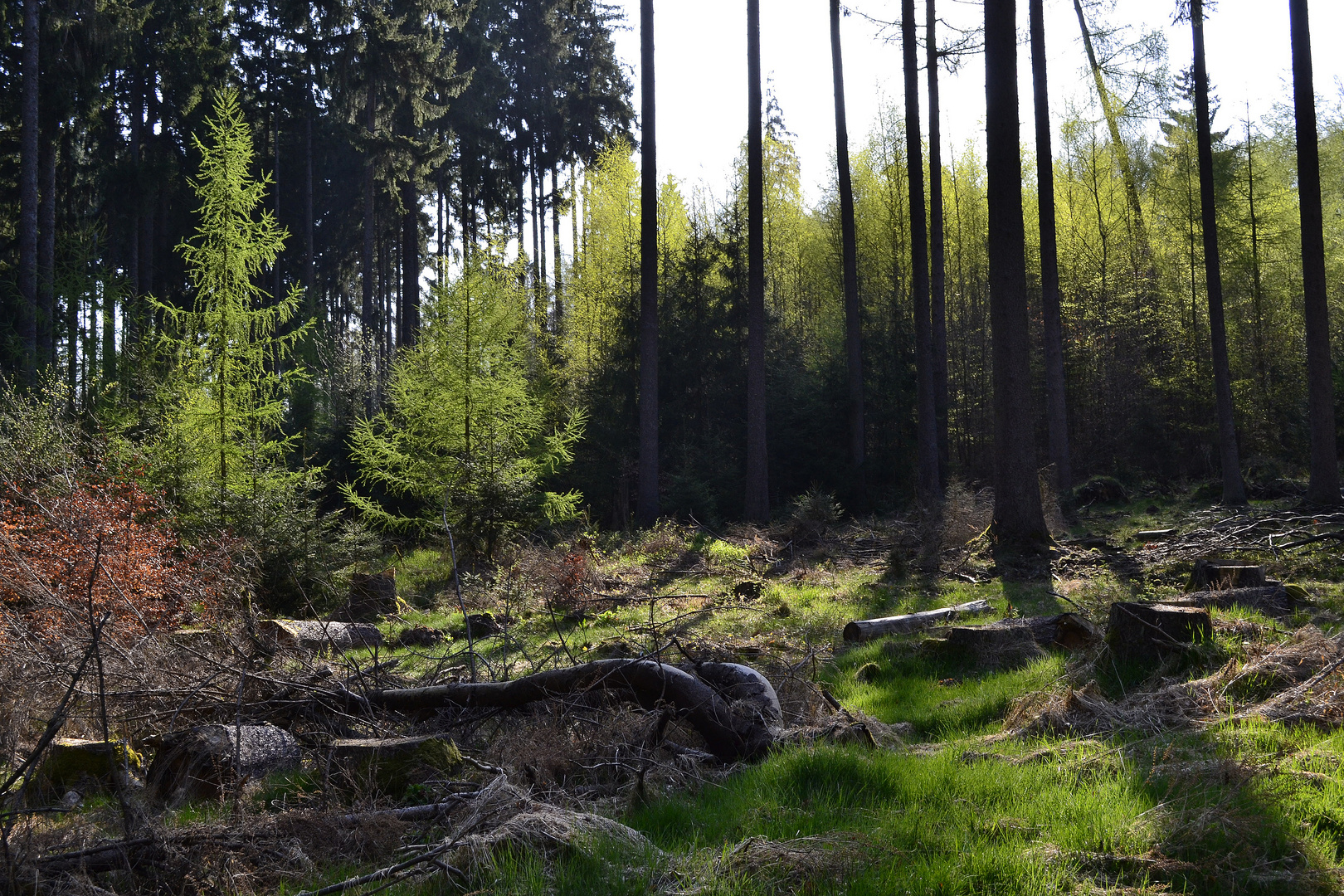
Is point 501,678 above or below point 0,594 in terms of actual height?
below

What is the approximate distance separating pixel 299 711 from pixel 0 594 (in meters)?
4.28

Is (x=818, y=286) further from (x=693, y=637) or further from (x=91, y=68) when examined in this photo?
(x=693, y=637)

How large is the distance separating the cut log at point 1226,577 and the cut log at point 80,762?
305 inches

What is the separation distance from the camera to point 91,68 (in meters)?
23.4

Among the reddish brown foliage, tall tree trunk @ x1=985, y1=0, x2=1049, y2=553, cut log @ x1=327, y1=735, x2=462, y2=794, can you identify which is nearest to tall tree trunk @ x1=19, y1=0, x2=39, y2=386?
the reddish brown foliage

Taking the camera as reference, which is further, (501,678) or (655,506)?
(655,506)

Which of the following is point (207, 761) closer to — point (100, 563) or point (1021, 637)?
point (100, 563)

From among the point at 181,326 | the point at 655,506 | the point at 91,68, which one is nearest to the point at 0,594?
the point at 181,326

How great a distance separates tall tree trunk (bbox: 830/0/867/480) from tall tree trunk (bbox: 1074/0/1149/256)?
5.49m

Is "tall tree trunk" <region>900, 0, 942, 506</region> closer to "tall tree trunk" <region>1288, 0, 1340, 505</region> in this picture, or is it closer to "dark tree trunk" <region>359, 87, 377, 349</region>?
"tall tree trunk" <region>1288, 0, 1340, 505</region>

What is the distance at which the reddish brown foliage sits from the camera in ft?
20.7

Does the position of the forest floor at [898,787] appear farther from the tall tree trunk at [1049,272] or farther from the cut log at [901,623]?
the tall tree trunk at [1049,272]

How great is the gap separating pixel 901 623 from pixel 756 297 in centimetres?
1231

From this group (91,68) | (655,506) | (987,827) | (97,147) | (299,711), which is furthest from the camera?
(97,147)
